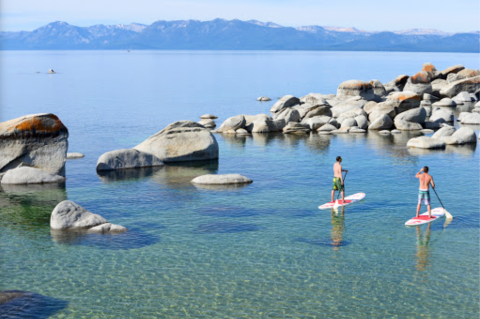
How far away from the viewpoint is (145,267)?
2027cm

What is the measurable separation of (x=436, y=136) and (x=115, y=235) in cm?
3261

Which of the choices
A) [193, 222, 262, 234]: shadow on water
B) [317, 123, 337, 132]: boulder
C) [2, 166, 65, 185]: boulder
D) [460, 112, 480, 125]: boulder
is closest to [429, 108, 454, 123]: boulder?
[460, 112, 480, 125]: boulder

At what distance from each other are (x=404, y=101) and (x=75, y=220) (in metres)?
41.8

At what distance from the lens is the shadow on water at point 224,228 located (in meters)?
24.2

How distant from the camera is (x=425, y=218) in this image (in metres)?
25.6

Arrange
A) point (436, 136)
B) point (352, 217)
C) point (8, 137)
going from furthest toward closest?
point (436, 136) < point (8, 137) < point (352, 217)

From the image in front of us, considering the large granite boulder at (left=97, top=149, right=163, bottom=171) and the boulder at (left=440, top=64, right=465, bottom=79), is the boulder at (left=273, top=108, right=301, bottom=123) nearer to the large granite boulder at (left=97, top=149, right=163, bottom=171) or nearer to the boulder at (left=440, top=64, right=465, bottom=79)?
the large granite boulder at (left=97, top=149, right=163, bottom=171)

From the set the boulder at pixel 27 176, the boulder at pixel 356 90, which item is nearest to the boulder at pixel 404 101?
the boulder at pixel 356 90

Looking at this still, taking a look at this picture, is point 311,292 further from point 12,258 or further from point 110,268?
point 12,258

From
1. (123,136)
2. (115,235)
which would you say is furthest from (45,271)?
(123,136)

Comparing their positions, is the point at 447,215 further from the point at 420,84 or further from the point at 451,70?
the point at 451,70

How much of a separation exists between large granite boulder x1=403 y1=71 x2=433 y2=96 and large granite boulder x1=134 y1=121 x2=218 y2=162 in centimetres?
5280

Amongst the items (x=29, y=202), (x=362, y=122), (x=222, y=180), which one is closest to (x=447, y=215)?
(x=222, y=180)

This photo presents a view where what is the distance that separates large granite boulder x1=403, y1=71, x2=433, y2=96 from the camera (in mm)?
84688
